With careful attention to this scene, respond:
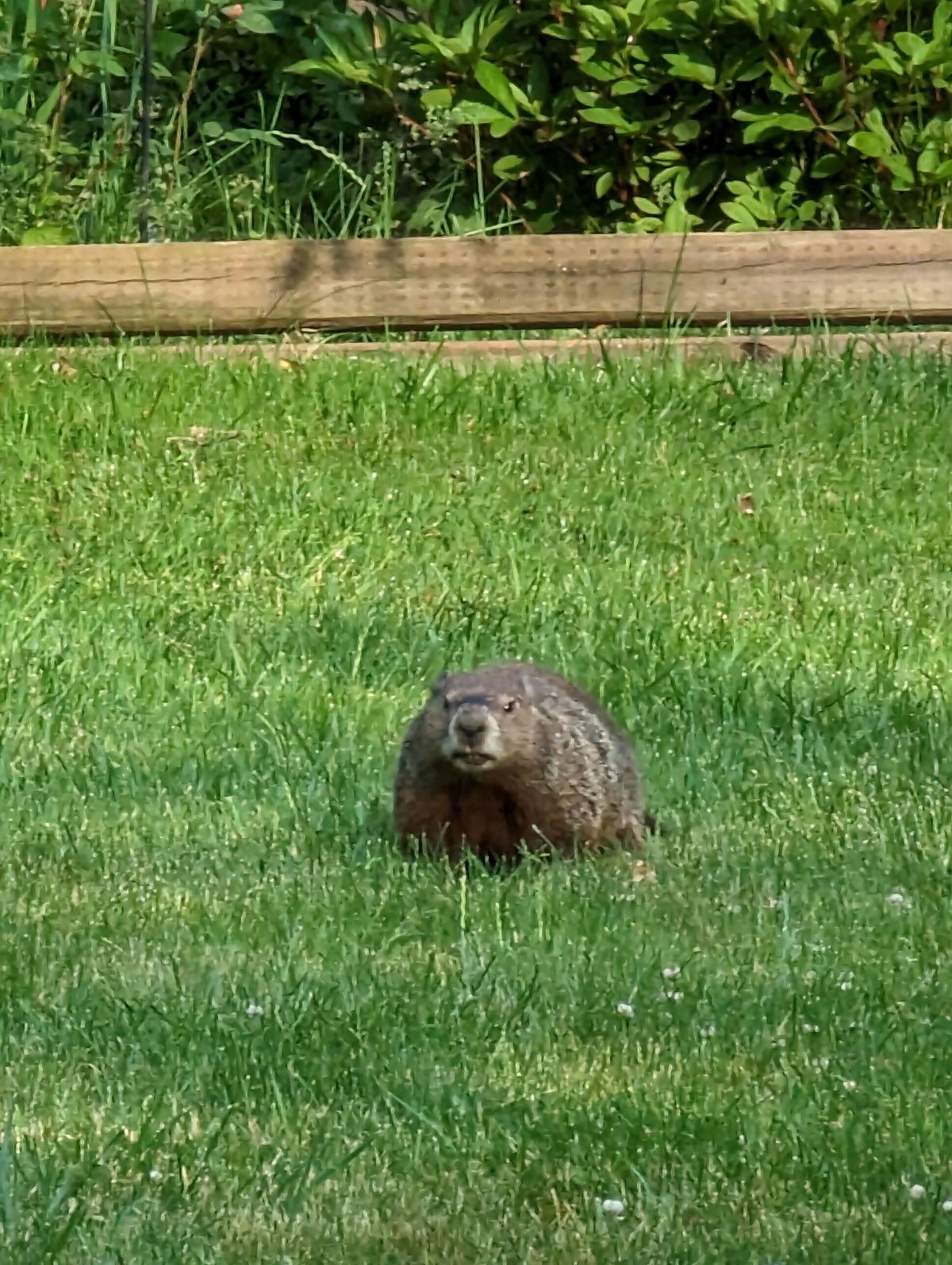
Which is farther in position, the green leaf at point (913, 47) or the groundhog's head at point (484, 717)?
the green leaf at point (913, 47)

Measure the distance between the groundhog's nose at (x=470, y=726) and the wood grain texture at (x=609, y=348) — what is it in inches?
141

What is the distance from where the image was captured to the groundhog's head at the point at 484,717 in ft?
14.9

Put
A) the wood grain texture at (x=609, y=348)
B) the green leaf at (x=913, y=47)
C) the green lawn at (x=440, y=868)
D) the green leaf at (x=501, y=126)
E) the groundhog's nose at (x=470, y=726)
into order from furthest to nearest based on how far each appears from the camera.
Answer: the green leaf at (x=501, y=126), the green leaf at (x=913, y=47), the wood grain texture at (x=609, y=348), the groundhog's nose at (x=470, y=726), the green lawn at (x=440, y=868)

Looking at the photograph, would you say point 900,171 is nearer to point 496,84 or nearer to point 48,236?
point 496,84

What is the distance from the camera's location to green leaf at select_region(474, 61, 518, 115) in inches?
339

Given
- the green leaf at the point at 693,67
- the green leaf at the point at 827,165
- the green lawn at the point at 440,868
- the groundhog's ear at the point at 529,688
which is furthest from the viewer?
the green leaf at the point at 827,165

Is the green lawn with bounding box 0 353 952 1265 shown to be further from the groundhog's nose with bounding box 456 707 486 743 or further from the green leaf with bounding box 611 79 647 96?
the green leaf with bounding box 611 79 647 96

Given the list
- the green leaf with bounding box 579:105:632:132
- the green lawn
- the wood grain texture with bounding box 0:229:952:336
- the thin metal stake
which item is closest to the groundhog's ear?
the green lawn

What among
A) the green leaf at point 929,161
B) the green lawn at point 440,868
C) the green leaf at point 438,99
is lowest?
the green lawn at point 440,868

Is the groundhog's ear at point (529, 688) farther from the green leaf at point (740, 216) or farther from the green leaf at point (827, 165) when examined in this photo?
the green leaf at point (827, 165)

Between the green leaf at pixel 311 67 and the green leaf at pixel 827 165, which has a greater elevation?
the green leaf at pixel 311 67

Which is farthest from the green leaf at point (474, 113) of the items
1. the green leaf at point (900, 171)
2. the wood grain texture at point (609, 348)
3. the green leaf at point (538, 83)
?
the green leaf at point (900, 171)

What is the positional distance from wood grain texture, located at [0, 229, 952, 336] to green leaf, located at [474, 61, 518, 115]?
3.30 ft

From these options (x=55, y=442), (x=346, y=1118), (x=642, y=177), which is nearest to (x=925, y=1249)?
(x=346, y=1118)
